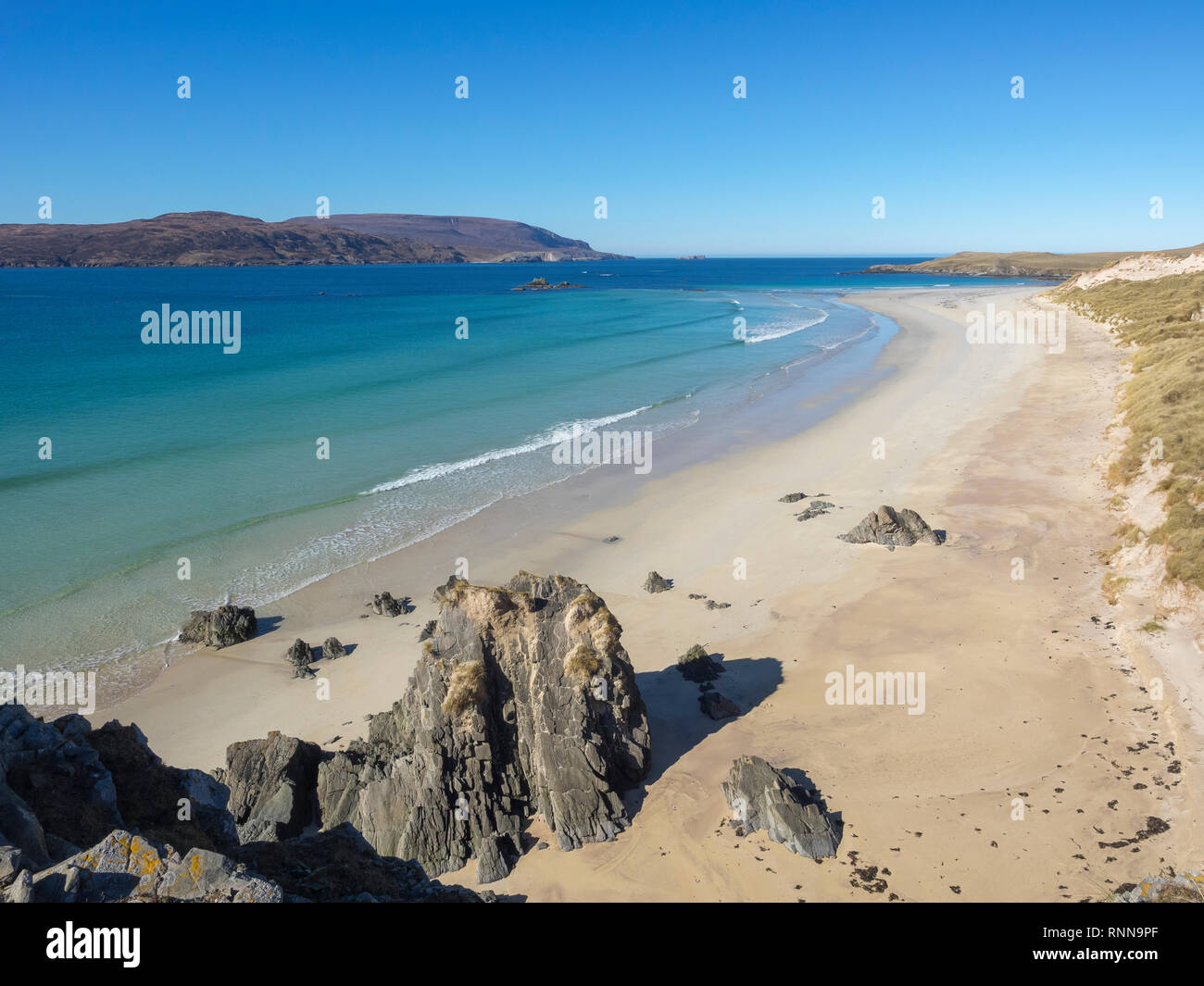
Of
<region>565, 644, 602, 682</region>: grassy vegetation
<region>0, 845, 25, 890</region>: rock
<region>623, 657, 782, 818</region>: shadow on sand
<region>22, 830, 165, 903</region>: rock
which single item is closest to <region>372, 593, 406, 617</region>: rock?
<region>623, 657, 782, 818</region>: shadow on sand

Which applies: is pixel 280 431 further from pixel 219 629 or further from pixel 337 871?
pixel 337 871

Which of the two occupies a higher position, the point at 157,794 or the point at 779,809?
the point at 157,794

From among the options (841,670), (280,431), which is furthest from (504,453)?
(841,670)

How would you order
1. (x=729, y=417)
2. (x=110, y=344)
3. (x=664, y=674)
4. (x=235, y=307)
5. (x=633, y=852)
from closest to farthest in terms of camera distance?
1. (x=633, y=852)
2. (x=664, y=674)
3. (x=729, y=417)
4. (x=110, y=344)
5. (x=235, y=307)

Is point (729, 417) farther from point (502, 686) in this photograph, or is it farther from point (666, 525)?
point (502, 686)

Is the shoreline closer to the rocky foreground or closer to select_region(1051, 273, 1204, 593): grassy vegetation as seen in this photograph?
the rocky foreground

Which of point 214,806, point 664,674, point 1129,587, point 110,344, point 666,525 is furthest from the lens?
point 110,344
